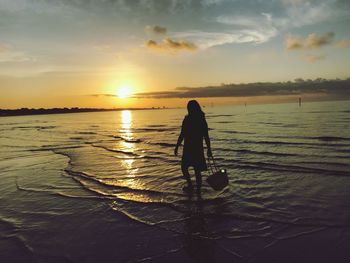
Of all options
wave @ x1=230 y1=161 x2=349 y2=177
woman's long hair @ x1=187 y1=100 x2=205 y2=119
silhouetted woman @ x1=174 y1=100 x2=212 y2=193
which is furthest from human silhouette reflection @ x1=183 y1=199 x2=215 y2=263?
wave @ x1=230 y1=161 x2=349 y2=177

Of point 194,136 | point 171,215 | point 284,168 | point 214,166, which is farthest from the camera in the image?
point 284,168

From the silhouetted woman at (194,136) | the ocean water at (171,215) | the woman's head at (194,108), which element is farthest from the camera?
the silhouetted woman at (194,136)

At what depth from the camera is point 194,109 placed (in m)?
7.57

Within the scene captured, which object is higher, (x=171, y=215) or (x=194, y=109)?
(x=194, y=109)

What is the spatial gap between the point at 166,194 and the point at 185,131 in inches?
75.7

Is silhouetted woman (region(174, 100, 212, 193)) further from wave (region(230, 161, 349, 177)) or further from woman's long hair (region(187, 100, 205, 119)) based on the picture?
wave (region(230, 161, 349, 177))

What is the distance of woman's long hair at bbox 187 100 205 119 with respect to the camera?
7.52m

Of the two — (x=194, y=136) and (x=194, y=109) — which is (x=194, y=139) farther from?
(x=194, y=109)

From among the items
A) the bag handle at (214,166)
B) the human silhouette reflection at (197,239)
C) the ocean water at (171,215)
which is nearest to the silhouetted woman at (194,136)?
the bag handle at (214,166)

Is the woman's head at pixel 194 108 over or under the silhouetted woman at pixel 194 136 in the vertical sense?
over

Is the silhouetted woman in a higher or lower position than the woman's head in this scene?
lower

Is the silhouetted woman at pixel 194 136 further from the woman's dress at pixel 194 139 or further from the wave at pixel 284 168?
the wave at pixel 284 168

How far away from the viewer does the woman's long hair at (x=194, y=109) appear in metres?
7.52

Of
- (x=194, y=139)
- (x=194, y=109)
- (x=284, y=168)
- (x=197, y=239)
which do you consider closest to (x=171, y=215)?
(x=197, y=239)
